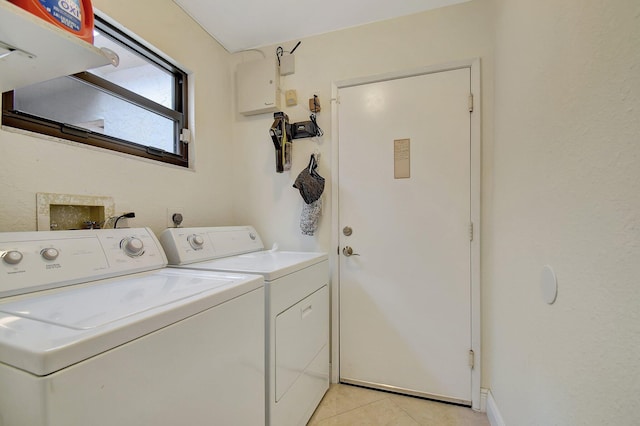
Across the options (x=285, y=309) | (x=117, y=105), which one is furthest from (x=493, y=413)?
(x=117, y=105)

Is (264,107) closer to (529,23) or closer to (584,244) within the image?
(529,23)

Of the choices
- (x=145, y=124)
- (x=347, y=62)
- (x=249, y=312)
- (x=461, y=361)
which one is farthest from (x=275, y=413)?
(x=347, y=62)

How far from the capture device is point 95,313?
67cm

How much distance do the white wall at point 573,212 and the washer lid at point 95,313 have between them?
1.01m

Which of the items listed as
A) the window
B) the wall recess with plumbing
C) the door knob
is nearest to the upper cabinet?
the window

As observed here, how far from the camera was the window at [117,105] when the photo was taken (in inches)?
A: 45.2

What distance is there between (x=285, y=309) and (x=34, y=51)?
120cm

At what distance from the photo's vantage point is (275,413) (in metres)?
1.17

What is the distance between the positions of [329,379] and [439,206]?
1417mm

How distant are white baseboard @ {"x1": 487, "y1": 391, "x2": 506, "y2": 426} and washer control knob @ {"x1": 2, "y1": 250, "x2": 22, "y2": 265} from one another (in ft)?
6.98

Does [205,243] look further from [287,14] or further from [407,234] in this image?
[287,14]

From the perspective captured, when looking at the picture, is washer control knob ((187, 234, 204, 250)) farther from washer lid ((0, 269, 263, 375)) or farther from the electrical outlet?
washer lid ((0, 269, 263, 375))

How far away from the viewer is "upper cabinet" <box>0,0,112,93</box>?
2.09 ft

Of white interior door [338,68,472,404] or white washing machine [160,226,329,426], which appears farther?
white interior door [338,68,472,404]
